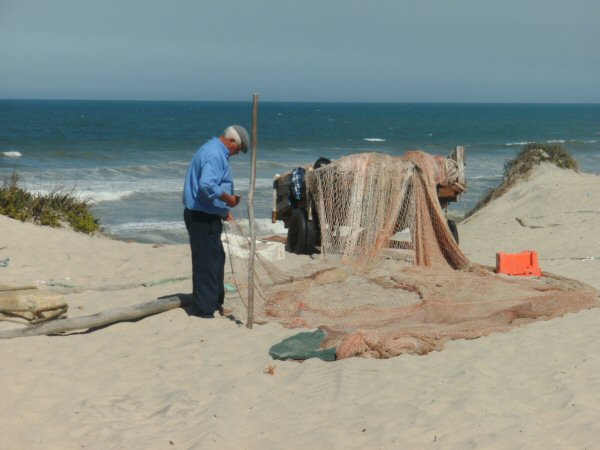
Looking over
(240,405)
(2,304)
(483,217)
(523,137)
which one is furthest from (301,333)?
(523,137)

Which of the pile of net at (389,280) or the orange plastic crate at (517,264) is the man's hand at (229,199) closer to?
the pile of net at (389,280)

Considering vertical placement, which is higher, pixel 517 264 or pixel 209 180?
pixel 209 180

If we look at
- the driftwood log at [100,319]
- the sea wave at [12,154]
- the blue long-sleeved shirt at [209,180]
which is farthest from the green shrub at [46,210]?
the sea wave at [12,154]

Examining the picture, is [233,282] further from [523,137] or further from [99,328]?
[523,137]

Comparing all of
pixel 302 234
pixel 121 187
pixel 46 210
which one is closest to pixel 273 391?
pixel 302 234

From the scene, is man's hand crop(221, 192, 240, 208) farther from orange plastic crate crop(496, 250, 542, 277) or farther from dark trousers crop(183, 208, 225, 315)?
orange plastic crate crop(496, 250, 542, 277)

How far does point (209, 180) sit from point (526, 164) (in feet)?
43.3

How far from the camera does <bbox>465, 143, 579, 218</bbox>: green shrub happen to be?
725 inches

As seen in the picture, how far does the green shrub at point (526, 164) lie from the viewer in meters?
18.4

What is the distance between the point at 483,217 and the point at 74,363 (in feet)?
38.2

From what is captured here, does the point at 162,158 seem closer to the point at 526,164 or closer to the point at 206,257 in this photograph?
the point at 526,164

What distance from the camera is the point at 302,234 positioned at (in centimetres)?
1126

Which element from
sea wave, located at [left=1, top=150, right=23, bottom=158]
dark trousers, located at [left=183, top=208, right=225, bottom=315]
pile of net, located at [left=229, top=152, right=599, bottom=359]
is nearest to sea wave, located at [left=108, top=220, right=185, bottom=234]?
pile of net, located at [left=229, top=152, right=599, bottom=359]

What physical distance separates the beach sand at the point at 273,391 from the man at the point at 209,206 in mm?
320
